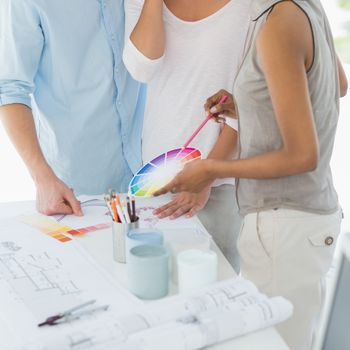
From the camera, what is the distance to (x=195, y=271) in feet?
3.27

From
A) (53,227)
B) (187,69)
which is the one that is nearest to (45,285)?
(53,227)

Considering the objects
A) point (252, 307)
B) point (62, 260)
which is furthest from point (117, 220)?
point (252, 307)

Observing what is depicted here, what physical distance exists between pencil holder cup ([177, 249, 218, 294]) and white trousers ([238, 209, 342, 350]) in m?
0.26

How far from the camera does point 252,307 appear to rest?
94cm

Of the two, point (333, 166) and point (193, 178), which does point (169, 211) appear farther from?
point (333, 166)

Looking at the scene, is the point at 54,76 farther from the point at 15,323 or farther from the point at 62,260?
the point at 15,323

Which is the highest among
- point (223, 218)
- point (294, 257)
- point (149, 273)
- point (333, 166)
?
point (149, 273)

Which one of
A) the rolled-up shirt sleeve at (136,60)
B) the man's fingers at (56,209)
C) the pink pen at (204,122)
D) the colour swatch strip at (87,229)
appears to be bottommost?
the colour swatch strip at (87,229)

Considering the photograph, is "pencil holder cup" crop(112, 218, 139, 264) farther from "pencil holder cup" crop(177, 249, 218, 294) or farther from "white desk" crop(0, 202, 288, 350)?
"pencil holder cup" crop(177, 249, 218, 294)

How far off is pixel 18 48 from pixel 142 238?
713mm

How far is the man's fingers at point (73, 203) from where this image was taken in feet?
4.50

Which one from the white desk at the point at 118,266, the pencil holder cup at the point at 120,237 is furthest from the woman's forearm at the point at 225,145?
the pencil holder cup at the point at 120,237

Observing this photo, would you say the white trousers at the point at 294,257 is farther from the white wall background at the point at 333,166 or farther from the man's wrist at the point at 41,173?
the white wall background at the point at 333,166

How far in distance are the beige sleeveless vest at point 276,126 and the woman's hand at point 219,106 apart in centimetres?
16
